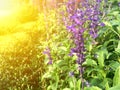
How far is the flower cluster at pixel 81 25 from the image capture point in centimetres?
373

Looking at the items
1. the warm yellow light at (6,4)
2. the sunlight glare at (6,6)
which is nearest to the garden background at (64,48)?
the sunlight glare at (6,6)

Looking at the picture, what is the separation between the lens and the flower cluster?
373 centimetres

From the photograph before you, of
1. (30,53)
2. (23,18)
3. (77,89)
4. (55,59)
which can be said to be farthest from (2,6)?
(77,89)

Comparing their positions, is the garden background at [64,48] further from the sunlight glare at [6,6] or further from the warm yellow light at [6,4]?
the warm yellow light at [6,4]

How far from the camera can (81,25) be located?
389 centimetres

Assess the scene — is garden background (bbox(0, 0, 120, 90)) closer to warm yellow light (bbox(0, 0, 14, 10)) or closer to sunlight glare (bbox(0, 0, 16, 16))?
sunlight glare (bbox(0, 0, 16, 16))

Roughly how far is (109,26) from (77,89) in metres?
1.09

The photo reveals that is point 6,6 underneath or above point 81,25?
underneath

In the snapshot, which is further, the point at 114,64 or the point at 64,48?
the point at 64,48

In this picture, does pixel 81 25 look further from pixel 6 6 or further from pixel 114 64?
pixel 6 6

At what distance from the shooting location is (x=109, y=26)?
452 cm

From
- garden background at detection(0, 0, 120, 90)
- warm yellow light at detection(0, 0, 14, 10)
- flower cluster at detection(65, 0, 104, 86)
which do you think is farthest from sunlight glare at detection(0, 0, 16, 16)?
flower cluster at detection(65, 0, 104, 86)

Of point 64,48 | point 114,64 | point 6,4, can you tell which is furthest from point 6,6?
point 114,64

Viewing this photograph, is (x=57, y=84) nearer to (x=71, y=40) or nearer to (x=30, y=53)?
(x=71, y=40)
